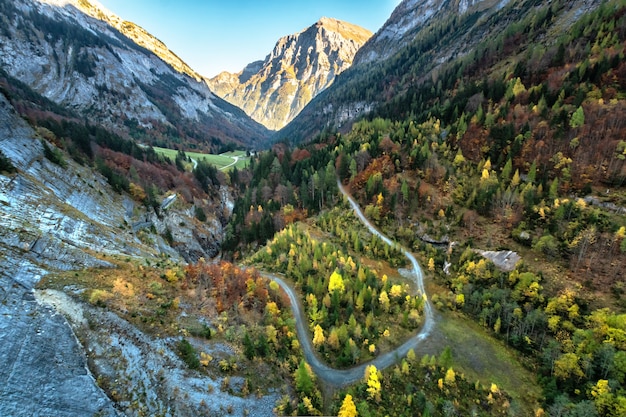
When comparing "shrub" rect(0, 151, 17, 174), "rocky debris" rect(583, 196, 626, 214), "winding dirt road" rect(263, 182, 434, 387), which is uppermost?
"shrub" rect(0, 151, 17, 174)

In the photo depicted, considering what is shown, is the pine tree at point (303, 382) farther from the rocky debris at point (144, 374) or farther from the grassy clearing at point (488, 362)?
the grassy clearing at point (488, 362)

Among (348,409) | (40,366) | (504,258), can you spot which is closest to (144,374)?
(40,366)

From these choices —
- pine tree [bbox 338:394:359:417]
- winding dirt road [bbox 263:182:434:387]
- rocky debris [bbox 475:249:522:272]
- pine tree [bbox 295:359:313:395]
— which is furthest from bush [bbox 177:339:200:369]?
rocky debris [bbox 475:249:522:272]

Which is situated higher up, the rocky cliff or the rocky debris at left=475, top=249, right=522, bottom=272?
the rocky cliff

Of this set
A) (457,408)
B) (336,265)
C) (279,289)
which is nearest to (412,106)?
(336,265)

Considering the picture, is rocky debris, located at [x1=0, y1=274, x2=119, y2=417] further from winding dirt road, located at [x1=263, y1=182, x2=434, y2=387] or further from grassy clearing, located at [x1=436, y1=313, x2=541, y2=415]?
grassy clearing, located at [x1=436, y1=313, x2=541, y2=415]

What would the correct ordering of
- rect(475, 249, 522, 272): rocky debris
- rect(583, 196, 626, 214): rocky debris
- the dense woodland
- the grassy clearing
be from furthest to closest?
rect(475, 249, 522, 272): rocky debris → rect(583, 196, 626, 214): rocky debris → the dense woodland → the grassy clearing

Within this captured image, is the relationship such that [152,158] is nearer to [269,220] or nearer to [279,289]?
[269,220]

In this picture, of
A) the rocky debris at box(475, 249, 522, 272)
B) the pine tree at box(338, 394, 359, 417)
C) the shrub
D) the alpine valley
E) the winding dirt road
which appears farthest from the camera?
the rocky debris at box(475, 249, 522, 272)
